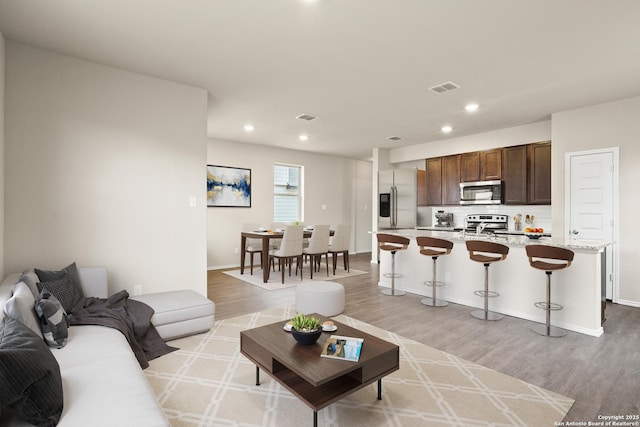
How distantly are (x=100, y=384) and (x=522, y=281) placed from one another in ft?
13.3

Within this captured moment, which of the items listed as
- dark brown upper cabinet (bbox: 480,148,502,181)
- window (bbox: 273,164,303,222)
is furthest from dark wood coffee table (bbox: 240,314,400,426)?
window (bbox: 273,164,303,222)

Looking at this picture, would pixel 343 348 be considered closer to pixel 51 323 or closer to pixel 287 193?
pixel 51 323

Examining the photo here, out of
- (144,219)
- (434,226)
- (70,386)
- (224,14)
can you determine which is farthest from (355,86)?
(434,226)

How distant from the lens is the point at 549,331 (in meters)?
3.33

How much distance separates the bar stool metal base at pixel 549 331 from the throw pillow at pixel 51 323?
4071mm

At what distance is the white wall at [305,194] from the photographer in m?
6.76

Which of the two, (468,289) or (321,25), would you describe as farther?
(468,289)

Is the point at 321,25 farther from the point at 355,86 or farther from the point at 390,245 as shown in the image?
the point at 390,245

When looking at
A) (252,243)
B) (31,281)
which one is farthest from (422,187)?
(31,281)

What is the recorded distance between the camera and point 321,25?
263cm

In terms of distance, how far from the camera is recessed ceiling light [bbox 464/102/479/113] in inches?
178

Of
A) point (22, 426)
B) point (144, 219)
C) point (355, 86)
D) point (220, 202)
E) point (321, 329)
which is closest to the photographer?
point (22, 426)

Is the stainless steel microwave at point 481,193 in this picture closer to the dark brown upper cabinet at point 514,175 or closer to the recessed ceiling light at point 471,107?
the dark brown upper cabinet at point 514,175

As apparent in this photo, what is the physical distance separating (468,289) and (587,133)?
2774mm
